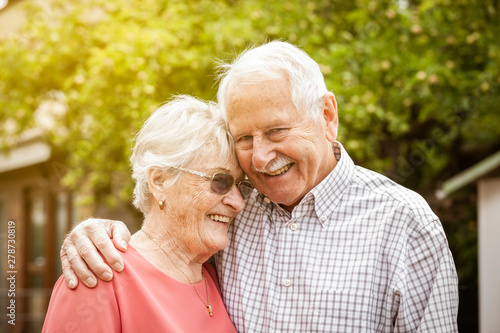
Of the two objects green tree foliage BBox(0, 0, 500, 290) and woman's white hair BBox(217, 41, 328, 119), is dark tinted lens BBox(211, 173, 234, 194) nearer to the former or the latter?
woman's white hair BBox(217, 41, 328, 119)

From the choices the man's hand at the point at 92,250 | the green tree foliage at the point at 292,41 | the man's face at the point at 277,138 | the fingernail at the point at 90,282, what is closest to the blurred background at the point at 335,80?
the green tree foliage at the point at 292,41

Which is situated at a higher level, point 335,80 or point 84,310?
point 335,80

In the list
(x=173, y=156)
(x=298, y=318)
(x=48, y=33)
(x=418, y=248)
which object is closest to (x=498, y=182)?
(x=418, y=248)

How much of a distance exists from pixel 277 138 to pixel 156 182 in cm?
59

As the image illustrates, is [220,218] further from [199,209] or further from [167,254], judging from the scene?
[167,254]

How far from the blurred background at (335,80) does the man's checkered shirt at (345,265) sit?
2.30 m

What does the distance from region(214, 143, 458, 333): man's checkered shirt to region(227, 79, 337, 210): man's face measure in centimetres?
11

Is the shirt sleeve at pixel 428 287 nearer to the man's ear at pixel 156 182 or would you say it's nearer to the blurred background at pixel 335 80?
the man's ear at pixel 156 182

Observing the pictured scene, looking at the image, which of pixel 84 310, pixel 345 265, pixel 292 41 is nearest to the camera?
pixel 84 310

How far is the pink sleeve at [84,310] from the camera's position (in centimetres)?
187

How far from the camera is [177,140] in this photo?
2.24m

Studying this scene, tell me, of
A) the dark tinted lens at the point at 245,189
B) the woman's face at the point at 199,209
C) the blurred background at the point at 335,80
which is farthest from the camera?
the blurred background at the point at 335,80

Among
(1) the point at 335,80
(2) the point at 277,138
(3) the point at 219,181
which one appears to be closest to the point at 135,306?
(3) the point at 219,181

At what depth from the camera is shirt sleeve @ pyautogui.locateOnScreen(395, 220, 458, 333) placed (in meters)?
1.97
